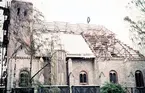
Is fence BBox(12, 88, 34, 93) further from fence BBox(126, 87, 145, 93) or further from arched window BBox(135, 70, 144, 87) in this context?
arched window BBox(135, 70, 144, 87)

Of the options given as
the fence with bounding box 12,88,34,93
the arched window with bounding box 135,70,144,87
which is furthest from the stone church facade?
the fence with bounding box 12,88,34,93

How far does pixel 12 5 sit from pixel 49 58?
784 cm

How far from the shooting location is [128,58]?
3161cm

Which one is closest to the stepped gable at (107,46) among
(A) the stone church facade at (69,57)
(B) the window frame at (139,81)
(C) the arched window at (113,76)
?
(A) the stone church facade at (69,57)

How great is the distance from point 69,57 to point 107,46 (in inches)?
241

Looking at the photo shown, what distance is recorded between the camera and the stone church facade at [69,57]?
26.0 m

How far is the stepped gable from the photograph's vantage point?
31802 millimetres

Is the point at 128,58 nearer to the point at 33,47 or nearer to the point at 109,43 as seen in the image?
the point at 109,43

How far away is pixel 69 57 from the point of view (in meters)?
29.8

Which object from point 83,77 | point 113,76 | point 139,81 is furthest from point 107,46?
point 139,81

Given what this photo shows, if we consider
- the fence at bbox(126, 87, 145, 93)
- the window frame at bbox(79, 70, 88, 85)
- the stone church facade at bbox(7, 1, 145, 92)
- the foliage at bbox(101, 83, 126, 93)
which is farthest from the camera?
the fence at bbox(126, 87, 145, 93)

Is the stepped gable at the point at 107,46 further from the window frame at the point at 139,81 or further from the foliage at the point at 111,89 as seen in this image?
the foliage at the point at 111,89

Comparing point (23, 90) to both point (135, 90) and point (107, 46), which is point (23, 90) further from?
point (135, 90)

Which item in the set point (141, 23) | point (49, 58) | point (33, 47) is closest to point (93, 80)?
point (49, 58)
